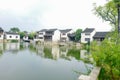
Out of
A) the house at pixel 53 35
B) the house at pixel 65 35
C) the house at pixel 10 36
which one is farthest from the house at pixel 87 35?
the house at pixel 10 36

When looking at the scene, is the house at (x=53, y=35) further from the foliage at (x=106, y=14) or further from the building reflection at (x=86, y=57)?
the foliage at (x=106, y=14)

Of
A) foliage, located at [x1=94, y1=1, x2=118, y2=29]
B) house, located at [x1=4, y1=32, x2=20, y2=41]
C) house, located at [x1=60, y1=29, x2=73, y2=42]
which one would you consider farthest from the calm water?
house, located at [x1=4, y1=32, x2=20, y2=41]

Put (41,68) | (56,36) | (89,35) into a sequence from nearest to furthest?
(41,68)
(89,35)
(56,36)

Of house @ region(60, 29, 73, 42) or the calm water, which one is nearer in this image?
the calm water

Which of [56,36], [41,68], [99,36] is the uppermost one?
[99,36]

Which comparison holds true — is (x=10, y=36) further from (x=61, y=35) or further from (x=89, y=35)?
(x=89, y=35)

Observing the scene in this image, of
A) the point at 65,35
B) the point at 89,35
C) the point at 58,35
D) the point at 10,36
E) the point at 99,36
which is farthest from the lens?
the point at 10,36

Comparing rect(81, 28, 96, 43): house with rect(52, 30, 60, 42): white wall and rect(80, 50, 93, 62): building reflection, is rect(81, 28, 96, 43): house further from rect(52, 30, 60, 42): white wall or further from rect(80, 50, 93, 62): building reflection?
rect(80, 50, 93, 62): building reflection

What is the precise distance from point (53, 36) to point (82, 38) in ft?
34.8

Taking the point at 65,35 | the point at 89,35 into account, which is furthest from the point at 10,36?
the point at 89,35

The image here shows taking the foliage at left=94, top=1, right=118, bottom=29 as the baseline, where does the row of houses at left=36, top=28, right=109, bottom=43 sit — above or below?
below

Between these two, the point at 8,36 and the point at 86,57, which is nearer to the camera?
the point at 86,57

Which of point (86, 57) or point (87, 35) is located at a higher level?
point (87, 35)

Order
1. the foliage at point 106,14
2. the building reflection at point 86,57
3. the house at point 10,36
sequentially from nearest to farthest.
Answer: the building reflection at point 86,57, the foliage at point 106,14, the house at point 10,36
